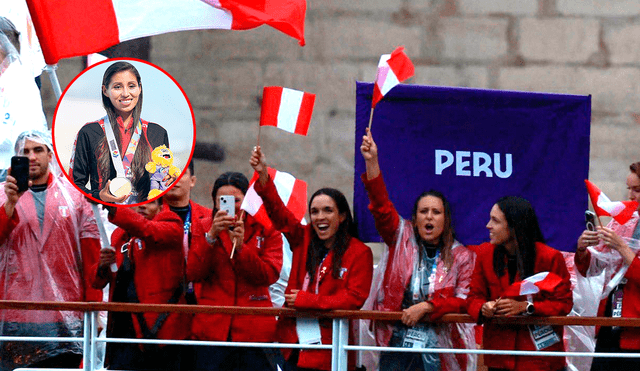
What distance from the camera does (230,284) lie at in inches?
231

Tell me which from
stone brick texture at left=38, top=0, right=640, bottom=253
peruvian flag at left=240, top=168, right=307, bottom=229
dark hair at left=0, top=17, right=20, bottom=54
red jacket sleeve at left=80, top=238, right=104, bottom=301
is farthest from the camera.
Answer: stone brick texture at left=38, top=0, right=640, bottom=253

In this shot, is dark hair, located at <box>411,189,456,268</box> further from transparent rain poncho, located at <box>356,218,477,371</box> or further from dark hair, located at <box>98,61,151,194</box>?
dark hair, located at <box>98,61,151,194</box>

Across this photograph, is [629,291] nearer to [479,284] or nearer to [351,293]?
[479,284]

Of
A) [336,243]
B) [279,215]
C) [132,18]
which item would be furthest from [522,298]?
[132,18]

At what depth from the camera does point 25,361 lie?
5.75 metres

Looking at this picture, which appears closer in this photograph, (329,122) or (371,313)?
(371,313)

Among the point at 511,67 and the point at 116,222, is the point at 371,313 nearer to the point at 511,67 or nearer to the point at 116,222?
the point at 116,222

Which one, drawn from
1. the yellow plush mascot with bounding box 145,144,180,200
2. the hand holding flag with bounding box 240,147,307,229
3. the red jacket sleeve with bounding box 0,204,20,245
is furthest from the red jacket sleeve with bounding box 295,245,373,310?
the red jacket sleeve with bounding box 0,204,20,245

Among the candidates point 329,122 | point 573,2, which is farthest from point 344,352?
point 573,2

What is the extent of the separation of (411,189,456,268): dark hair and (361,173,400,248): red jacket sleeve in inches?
5.3

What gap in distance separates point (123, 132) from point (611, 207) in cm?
263

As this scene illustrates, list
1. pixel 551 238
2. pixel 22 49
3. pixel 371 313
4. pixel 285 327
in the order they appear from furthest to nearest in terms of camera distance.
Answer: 1. pixel 22 49
2. pixel 551 238
3. pixel 285 327
4. pixel 371 313

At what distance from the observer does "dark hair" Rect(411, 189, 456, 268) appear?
569cm

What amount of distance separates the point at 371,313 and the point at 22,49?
2.84 metres
